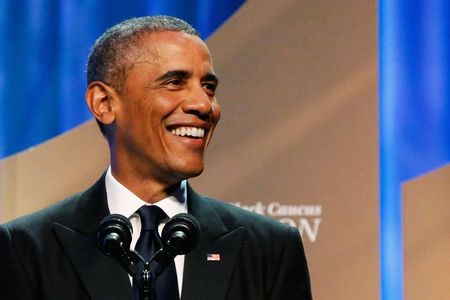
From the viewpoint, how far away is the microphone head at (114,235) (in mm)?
1789

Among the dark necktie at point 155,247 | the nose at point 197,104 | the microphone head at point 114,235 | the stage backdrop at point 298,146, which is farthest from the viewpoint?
the stage backdrop at point 298,146

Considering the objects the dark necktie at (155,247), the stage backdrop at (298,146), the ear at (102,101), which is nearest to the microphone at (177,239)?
the dark necktie at (155,247)

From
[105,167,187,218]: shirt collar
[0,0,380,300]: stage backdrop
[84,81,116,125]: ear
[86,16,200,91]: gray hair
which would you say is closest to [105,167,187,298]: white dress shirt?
[105,167,187,218]: shirt collar

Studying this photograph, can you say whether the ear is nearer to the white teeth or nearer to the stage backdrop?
the white teeth

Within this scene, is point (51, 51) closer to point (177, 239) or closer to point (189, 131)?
point (189, 131)

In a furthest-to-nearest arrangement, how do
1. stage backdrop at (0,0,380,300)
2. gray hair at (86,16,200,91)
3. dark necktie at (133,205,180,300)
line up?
stage backdrop at (0,0,380,300) < gray hair at (86,16,200,91) < dark necktie at (133,205,180,300)

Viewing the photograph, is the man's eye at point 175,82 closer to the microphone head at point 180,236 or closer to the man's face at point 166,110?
the man's face at point 166,110

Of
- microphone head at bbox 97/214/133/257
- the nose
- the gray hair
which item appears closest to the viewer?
microphone head at bbox 97/214/133/257

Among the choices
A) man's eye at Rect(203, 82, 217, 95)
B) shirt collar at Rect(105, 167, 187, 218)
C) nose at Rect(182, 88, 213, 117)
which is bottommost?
shirt collar at Rect(105, 167, 187, 218)

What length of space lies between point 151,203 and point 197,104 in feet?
0.88

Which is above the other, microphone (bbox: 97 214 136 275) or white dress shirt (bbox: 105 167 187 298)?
white dress shirt (bbox: 105 167 187 298)

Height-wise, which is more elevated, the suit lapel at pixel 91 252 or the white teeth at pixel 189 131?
the white teeth at pixel 189 131

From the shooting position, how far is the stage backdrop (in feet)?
11.3

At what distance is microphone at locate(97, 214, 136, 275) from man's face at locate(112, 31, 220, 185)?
40 cm
